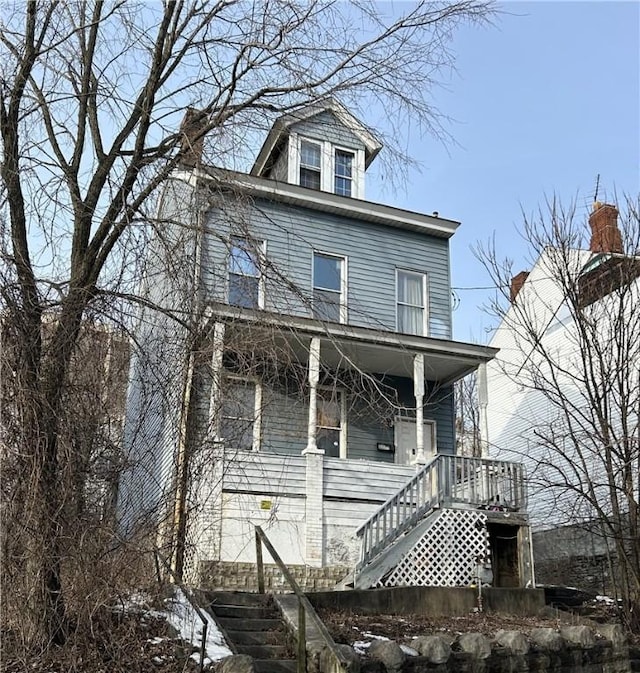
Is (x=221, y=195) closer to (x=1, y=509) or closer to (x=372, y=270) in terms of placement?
(x=1, y=509)

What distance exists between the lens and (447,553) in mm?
11859

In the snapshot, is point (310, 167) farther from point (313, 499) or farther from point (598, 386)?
point (598, 386)

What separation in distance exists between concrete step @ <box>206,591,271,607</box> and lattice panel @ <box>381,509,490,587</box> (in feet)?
9.52

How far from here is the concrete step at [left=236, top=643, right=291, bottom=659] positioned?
721 cm

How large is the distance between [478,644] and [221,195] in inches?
205

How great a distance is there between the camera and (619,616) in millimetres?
10953

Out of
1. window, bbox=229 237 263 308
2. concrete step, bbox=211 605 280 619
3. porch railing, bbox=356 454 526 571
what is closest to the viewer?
window, bbox=229 237 263 308

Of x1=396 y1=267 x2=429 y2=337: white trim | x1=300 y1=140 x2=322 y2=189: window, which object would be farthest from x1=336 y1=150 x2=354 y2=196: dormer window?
x1=396 y1=267 x2=429 y2=337: white trim

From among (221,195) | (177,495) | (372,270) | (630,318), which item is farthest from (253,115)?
(372,270)

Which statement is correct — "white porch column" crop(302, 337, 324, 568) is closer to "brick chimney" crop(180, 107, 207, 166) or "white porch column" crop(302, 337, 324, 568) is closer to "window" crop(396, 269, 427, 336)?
"window" crop(396, 269, 427, 336)

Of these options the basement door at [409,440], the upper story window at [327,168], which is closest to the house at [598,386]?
the basement door at [409,440]

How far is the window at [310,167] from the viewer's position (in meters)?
17.2

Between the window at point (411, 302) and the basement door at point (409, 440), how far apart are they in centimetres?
198

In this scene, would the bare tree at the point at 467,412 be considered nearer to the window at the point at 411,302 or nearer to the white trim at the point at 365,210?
the window at the point at 411,302
